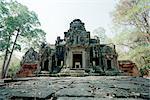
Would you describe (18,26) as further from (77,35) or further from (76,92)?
(76,92)

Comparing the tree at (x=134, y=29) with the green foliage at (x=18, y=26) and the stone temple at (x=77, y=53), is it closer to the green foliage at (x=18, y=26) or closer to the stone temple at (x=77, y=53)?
the stone temple at (x=77, y=53)

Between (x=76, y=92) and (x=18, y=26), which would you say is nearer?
(x=76, y=92)

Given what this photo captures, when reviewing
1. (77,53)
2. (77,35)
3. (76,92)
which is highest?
(77,35)

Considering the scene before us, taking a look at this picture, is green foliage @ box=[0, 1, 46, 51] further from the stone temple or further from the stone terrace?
the stone terrace

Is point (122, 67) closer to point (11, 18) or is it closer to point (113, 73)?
point (113, 73)

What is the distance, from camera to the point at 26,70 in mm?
21625

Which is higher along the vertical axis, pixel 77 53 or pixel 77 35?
pixel 77 35

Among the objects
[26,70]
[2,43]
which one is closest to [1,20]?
[2,43]

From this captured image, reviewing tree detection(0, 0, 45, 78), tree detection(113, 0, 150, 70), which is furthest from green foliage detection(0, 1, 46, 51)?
tree detection(113, 0, 150, 70)

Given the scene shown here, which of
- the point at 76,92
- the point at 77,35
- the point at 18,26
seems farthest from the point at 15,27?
the point at 76,92

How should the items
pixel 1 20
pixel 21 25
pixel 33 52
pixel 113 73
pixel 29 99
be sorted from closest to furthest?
pixel 29 99 → pixel 113 73 → pixel 1 20 → pixel 21 25 → pixel 33 52

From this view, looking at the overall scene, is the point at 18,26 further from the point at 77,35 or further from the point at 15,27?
the point at 77,35

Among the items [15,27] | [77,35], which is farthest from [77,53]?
[15,27]

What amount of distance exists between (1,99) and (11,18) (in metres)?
21.2
